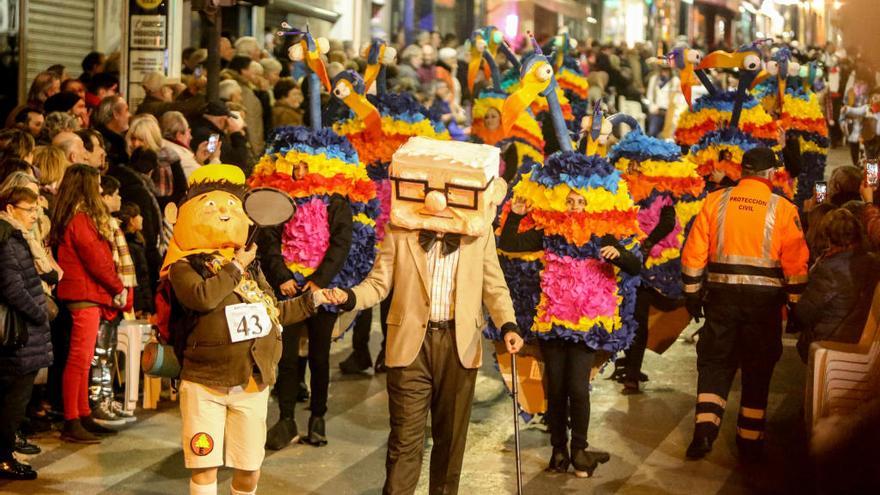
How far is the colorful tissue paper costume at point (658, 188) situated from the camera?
9.37m

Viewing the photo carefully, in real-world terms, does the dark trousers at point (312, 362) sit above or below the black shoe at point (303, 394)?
above

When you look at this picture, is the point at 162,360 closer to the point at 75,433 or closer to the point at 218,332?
the point at 218,332

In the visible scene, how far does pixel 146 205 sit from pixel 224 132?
2.21m

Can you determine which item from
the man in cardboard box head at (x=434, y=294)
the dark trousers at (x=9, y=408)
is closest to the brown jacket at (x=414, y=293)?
the man in cardboard box head at (x=434, y=294)

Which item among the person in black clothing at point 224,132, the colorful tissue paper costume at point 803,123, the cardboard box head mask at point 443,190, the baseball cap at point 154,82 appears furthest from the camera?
the colorful tissue paper costume at point 803,123

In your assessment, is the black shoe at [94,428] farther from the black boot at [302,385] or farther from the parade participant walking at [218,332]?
the parade participant walking at [218,332]

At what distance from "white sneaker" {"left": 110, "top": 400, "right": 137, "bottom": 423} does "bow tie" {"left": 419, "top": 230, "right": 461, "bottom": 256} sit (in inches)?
127

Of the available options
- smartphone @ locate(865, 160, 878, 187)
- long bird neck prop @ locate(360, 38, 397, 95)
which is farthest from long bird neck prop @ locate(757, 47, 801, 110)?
long bird neck prop @ locate(360, 38, 397, 95)

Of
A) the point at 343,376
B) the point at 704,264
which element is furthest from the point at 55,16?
the point at 704,264

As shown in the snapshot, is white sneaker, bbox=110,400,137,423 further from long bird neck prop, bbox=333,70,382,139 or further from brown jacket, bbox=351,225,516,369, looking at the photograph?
brown jacket, bbox=351,225,516,369

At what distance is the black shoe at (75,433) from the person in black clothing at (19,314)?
28.4 inches

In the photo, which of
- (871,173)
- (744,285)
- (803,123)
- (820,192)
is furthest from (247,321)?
(803,123)

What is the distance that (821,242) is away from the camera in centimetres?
812

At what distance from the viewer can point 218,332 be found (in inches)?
225
